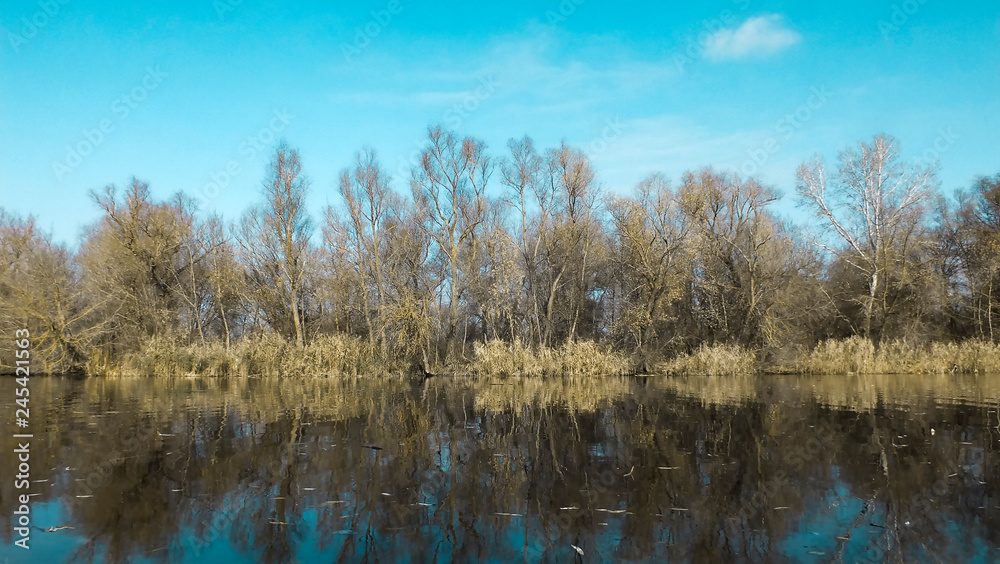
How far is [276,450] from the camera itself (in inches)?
346

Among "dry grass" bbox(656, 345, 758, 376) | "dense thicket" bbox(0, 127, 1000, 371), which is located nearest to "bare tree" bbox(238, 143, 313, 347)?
"dense thicket" bbox(0, 127, 1000, 371)

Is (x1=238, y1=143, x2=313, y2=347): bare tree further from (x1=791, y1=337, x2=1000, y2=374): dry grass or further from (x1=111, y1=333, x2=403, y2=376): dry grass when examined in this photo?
(x1=791, y1=337, x2=1000, y2=374): dry grass

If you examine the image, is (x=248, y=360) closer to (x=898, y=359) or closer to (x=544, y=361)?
(x=544, y=361)

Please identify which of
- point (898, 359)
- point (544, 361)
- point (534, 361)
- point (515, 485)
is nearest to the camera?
point (515, 485)

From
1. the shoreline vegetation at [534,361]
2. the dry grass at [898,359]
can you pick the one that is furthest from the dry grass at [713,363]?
the dry grass at [898,359]

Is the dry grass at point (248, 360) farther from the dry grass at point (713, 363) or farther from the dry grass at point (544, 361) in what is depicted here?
the dry grass at point (713, 363)

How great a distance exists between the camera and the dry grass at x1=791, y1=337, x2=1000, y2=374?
2486cm

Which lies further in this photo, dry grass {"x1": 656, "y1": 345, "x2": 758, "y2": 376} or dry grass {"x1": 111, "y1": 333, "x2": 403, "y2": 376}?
dry grass {"x1": 656, "y1": 345, "x2": 758, "y2": 376}

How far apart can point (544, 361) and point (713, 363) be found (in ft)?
24.3

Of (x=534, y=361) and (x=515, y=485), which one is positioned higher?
(x=534, y=361)

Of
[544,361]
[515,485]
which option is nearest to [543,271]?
[544,361]

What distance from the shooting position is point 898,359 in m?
25.5

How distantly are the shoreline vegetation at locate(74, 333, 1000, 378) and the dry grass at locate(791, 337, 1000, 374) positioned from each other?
0.03 m

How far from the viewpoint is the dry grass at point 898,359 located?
979 inches
